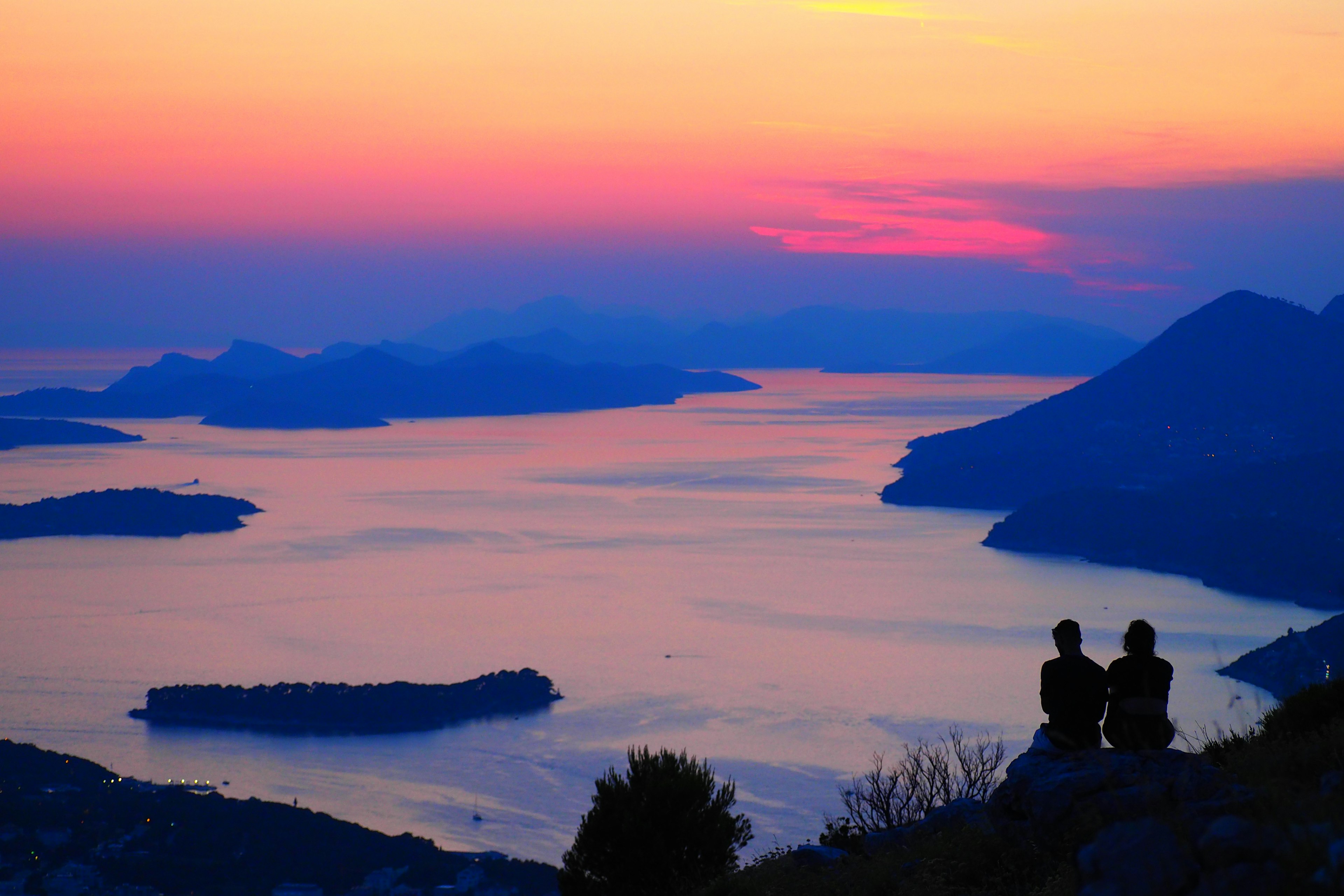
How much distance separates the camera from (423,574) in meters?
74.2

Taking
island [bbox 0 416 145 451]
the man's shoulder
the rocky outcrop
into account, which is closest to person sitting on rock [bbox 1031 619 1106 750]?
the man's shoulder

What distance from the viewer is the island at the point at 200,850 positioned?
26062mm

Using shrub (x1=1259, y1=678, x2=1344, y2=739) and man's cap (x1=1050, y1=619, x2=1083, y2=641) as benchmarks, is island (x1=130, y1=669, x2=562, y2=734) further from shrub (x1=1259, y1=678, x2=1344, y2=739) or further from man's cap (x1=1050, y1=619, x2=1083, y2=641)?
man's cap (x1=1050, y1=619, x2=1083, y2=641)

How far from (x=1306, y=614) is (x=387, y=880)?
5575 centimetres

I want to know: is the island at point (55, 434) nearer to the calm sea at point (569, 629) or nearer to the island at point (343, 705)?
the calm sea at point (569, 629)

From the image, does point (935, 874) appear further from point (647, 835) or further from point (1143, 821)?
point (647, 835)

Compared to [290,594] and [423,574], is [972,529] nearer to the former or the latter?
[423,574]

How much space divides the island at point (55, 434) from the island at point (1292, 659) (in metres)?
151

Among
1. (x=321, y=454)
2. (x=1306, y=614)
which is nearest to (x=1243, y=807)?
(x=1306, y=614)

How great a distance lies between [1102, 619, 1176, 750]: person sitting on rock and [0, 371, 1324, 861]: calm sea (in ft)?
4.67

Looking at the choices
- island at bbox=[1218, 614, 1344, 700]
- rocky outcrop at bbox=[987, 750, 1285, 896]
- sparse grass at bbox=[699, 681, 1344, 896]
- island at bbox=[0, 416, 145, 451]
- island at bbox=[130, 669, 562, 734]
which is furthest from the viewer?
island at bbox=[0, 416, 145, 451]

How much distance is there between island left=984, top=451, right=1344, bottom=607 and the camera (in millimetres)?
71938

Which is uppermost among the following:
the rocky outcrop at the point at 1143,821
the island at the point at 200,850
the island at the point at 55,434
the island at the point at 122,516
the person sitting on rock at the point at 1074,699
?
the island at the point at 55,434

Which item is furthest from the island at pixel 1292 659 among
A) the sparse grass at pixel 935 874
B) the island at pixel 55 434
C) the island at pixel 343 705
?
the island at pixel 55 434
